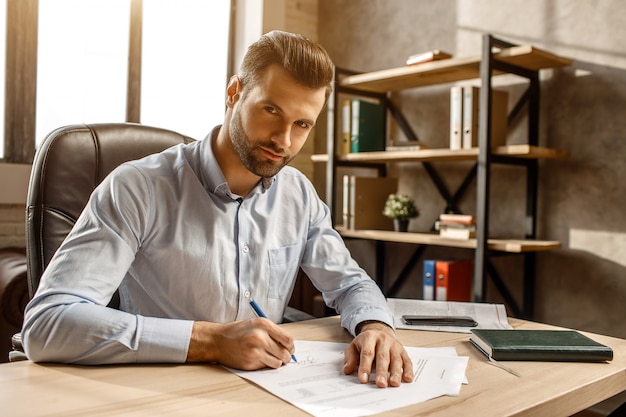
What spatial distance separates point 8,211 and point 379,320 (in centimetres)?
235

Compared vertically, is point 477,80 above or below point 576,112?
above

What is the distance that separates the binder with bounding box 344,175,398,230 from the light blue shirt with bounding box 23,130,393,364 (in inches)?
60.2

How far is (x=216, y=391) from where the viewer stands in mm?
818

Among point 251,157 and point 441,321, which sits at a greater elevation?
point 251,157

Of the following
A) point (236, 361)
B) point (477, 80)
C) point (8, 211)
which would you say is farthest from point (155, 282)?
point (477, 80)

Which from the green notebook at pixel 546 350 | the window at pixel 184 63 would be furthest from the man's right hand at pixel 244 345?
the window at pixel 184 63

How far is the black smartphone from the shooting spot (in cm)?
124

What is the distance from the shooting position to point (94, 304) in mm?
1008

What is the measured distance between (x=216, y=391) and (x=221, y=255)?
475 mm

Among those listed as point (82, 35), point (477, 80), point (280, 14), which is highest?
point (280, 14)

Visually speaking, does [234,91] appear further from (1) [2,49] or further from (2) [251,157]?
(1) [2,49]

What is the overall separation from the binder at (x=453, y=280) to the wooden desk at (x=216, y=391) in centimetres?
177

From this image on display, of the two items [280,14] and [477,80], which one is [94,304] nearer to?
[477,80]

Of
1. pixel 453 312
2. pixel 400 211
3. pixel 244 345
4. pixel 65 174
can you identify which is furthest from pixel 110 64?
pixel 244 345
